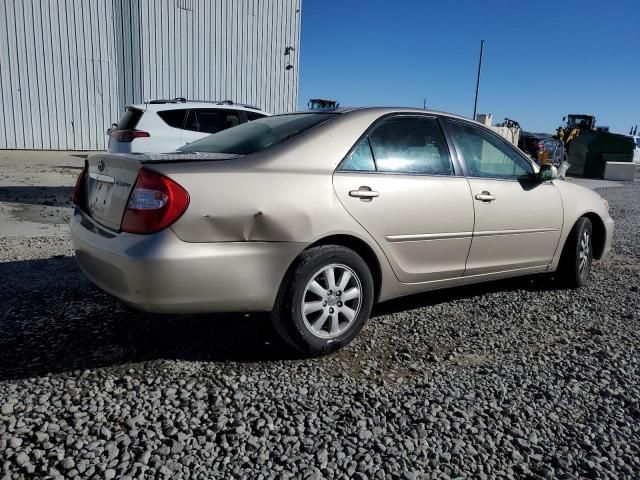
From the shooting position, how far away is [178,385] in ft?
9.08

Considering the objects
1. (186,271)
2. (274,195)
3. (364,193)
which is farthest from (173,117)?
(186,271)

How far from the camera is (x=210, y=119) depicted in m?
9.52

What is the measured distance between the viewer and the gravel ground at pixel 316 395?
7.20 feet

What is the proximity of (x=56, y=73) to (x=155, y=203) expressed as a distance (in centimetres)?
1809

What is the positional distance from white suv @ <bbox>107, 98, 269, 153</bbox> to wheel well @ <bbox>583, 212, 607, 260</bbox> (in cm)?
559

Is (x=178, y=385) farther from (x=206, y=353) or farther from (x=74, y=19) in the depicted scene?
(x=74, y=19)

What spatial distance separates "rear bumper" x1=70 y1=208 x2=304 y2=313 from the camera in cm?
263

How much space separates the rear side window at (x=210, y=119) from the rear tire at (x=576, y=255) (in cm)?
640

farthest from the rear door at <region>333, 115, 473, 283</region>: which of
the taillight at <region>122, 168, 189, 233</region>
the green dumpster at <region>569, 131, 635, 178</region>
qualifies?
the green dumpster at <region>569, 131, 635, 178</region>

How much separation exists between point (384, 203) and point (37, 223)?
555 cm

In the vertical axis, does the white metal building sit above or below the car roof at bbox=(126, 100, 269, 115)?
above

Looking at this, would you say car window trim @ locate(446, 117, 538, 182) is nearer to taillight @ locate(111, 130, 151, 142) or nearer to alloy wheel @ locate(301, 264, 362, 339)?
alloy wheel @ locate(301, 264, 362, 339)

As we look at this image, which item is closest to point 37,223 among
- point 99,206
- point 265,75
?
point 99,206

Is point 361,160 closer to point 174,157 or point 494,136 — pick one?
point 174,157
